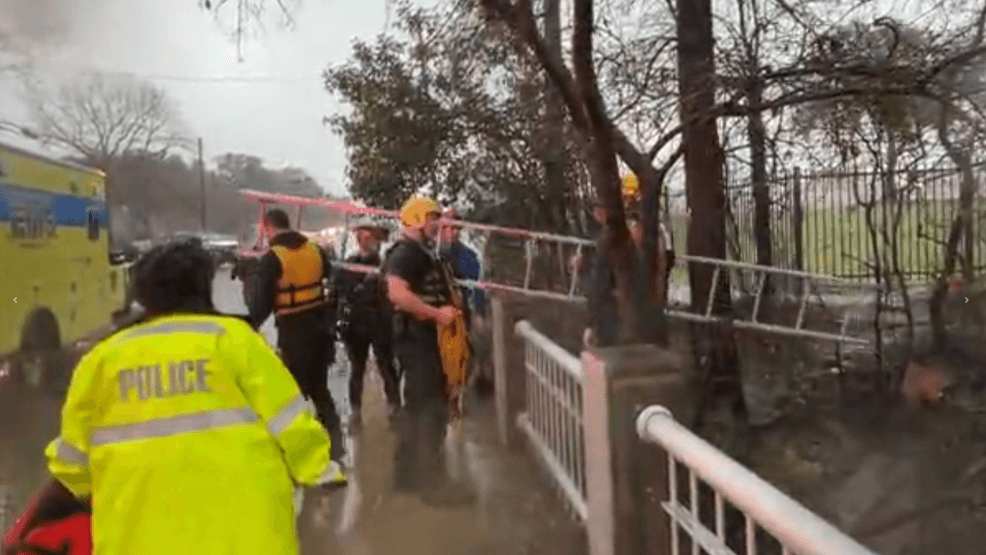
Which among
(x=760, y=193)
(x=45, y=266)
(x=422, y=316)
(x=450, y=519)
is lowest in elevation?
(x=450, y=519)

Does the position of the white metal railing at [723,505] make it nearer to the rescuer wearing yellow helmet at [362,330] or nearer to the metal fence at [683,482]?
the metal fence at [683,482]

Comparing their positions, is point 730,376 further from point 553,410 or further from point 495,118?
point 495,118

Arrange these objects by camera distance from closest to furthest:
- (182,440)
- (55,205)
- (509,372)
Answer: (182,440), (509,372), (55,205)

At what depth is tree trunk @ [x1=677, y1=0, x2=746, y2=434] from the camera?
592cm

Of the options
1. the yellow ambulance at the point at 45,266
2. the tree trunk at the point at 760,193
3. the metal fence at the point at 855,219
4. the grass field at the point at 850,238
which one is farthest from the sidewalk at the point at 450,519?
the yellow ambulance at the point at 45,266

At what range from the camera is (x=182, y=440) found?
2.15 metres

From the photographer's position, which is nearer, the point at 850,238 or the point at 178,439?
the point at 178,439

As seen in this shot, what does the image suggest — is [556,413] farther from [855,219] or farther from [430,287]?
[855,219]

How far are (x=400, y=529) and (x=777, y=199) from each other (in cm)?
691

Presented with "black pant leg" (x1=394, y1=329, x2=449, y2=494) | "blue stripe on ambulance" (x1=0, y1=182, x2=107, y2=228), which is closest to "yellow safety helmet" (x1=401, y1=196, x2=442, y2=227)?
"black pant leg" (x1=394, y1=329, x2=449, y2=494)

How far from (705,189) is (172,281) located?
5787 millimetres

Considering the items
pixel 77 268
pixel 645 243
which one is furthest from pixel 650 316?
pixel 77 268

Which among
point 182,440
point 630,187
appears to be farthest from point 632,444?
point 630,187

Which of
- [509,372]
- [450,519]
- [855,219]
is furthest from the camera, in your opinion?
[855,219]
